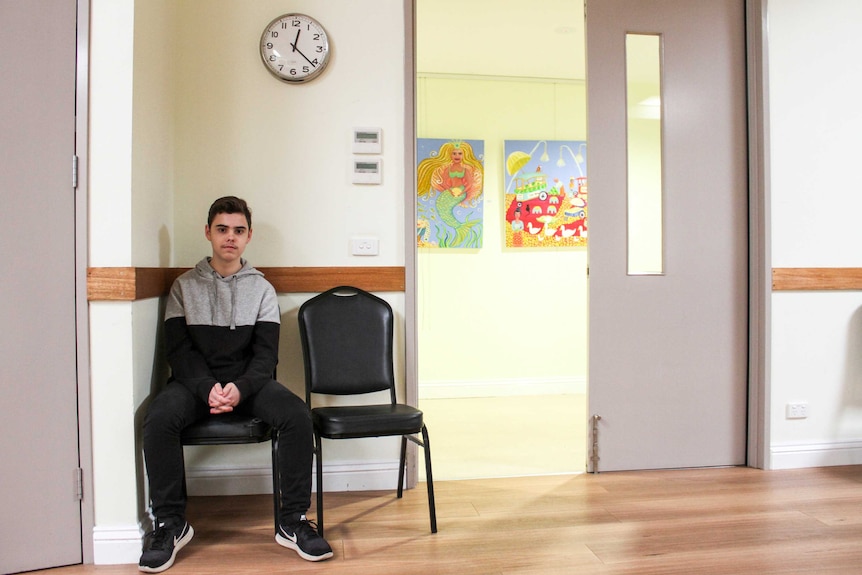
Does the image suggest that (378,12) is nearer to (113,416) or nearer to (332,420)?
(332,420)

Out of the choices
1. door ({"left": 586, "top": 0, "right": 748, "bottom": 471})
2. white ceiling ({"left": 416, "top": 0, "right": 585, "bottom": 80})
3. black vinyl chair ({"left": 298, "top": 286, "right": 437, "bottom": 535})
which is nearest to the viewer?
black vinyl chair ({"left": 298, "top": 286, "right": 437, "bottom": 535})

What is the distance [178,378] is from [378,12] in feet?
5.71

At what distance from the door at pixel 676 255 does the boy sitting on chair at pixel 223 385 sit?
1.48 meters

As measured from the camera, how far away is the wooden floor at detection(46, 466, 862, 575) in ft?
7.00

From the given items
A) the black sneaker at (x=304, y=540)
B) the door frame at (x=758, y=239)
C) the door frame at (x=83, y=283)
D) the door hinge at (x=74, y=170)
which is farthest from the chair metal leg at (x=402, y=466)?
the door frame at (x=758, y=239)

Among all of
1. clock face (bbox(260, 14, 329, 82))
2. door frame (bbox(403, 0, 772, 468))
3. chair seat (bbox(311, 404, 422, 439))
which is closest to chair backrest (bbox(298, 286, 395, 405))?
chair seat (bbox(311, 404, 422, 439))

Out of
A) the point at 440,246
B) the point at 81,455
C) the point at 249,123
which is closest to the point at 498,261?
the point at 440,246

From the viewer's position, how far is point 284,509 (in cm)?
228

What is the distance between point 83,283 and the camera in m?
2.14

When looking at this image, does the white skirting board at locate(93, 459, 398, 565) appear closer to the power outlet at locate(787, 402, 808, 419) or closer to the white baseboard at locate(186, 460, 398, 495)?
the white baseboard at locate(186, 460, 398, 495)

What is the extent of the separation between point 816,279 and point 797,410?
64cm


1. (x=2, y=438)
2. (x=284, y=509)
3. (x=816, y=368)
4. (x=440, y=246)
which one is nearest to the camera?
(x=2, y=438)

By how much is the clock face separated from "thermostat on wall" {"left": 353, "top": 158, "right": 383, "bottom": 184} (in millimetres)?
422

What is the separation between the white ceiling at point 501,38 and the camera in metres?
4.04
